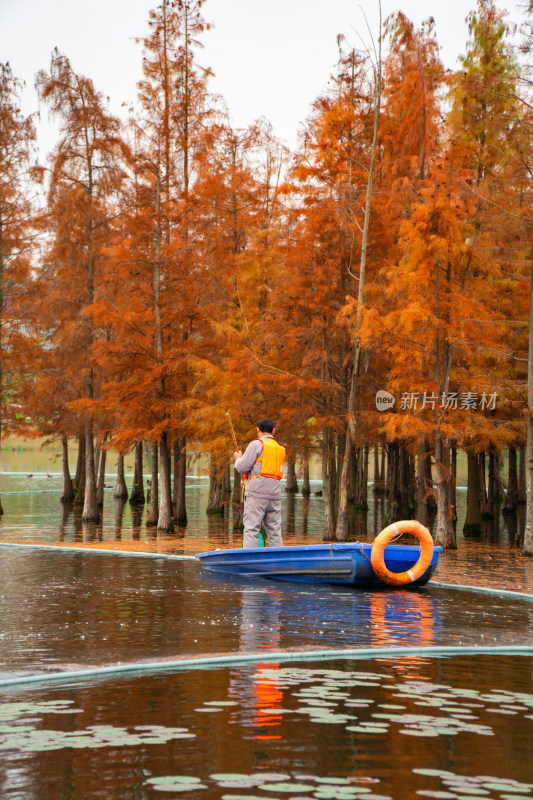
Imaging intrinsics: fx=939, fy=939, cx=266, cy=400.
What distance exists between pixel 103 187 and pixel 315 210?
10.1 meters

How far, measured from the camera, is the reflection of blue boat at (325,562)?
45.1 ft

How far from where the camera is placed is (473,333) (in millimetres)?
21750

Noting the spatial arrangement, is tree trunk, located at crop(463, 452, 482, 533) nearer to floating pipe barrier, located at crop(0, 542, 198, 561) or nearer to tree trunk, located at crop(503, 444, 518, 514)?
tree trunk, located at crop(503, 444, 518, 514)

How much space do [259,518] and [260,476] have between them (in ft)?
2.39

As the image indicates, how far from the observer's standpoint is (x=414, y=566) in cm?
1378

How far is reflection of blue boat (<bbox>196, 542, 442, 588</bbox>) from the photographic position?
13734 millimetres

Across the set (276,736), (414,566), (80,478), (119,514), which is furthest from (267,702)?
(80,478)

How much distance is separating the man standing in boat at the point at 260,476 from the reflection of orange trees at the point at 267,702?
24.2ft

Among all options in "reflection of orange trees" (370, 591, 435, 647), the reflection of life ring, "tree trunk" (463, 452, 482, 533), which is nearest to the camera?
"reflection of orange trees" (370, 591, 435, 647)

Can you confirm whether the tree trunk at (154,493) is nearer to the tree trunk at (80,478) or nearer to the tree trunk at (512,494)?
the tree trunk at (80,478)

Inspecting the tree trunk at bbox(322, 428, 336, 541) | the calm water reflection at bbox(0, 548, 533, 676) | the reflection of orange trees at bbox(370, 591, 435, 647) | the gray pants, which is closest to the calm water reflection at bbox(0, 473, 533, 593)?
the tree trunk at bbox(322, 428, 336, 541)

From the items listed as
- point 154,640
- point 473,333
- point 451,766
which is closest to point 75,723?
point 451,766

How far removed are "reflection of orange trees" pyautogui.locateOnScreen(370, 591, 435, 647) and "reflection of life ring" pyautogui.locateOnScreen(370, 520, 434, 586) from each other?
261 mm

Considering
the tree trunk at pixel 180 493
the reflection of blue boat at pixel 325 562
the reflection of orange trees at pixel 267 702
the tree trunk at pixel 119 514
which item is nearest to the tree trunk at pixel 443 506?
the reflection of blue boat at pixel 325 562
